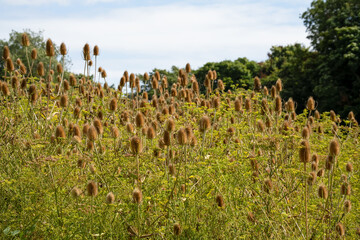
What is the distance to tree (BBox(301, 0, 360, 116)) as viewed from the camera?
2411 cm

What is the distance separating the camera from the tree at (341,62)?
24112 millimetres

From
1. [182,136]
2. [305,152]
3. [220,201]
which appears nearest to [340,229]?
[305,152]

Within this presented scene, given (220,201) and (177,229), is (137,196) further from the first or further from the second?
(220,201)

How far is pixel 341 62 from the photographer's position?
2439cm

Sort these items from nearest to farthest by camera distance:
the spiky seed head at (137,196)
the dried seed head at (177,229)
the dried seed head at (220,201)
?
1. the spiky seed head at (137,196)
2. the dried seed head at (177,229)
3. the dried seed head at (220,201)

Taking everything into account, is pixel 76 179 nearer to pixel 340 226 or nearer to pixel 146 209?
pixel 146 209

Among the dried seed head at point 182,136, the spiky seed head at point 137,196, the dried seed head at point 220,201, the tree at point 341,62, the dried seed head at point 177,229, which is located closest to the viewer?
the spiky seed head at point 137,196

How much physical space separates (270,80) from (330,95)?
379 inches

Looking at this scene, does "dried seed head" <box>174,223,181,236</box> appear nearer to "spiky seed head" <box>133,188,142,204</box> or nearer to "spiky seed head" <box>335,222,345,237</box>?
"spiky seed head" <box>133,188,142,204</box>

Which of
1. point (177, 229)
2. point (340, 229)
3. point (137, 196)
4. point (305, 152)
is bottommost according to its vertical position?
point (340, 229)

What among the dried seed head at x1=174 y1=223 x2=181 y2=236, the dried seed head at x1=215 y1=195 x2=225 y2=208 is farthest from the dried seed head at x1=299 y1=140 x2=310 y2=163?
the dried seed head at x1=174 y1=223 x2=181 y2=236

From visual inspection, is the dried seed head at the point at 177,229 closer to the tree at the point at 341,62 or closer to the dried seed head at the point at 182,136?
the dried seed head at the point at 182,136

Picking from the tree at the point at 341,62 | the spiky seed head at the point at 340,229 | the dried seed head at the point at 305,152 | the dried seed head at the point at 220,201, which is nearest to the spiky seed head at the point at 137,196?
the dried seed head at the point at 220,201

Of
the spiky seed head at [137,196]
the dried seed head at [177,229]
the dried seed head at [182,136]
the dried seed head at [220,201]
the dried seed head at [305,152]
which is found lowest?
the dried seed head at [177,229]
